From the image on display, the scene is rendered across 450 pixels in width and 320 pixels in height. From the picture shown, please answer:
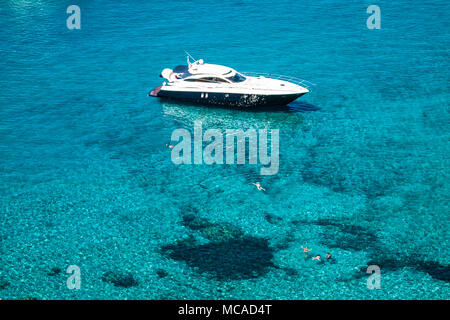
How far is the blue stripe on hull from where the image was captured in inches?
1391

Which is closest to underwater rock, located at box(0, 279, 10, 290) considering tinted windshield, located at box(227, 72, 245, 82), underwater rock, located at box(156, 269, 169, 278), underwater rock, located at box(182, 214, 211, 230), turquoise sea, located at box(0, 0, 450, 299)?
turquoise sea, located at box(0, 0, 450, 299)

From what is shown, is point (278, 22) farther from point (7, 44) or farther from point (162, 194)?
point (162, 194)

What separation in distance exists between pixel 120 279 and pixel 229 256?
16.2 feet

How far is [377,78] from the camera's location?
40594 millimetres

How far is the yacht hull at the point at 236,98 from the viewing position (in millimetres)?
35291

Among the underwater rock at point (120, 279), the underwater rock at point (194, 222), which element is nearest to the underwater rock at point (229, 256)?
the underwater rock at point (194, 222)

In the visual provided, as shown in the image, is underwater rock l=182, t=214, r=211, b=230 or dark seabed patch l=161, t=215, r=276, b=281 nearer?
dark seabed patch l=161, t=215, r=276, b=281

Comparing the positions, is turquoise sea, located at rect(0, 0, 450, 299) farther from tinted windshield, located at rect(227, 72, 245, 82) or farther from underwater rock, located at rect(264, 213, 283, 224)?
tinted windshield, located at rect(227, 72, 245, 82)

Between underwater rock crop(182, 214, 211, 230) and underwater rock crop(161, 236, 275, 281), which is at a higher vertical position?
underwater rock crop(182, 214, 211, 230)

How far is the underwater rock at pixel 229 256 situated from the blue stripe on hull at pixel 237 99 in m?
13.4
